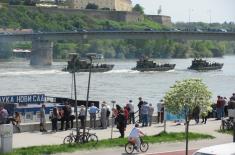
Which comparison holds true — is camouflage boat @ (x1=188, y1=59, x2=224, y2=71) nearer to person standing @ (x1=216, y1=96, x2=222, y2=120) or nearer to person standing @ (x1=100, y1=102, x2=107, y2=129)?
person standing @ (x1=216, y1=96, x2=222, y2=120)

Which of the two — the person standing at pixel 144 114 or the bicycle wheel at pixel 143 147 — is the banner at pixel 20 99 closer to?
the person standing at pixel 144 114

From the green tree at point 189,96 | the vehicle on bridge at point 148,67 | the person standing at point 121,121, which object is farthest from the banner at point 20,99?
the vehicle on bridge at point 148,67

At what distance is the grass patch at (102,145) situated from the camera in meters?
20.2

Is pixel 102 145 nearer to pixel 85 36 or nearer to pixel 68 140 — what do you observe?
pixel 68 140

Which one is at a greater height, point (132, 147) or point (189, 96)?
point (189, 96)

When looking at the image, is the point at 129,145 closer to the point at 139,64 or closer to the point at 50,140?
the point at 50,140

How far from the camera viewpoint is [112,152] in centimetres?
2114

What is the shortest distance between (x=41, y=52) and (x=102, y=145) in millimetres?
93665

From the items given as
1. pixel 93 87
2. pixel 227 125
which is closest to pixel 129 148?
pixel 227 125

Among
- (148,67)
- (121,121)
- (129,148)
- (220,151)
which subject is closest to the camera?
(220,151)

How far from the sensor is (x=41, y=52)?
11425cm

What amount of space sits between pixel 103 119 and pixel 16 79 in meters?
55.3

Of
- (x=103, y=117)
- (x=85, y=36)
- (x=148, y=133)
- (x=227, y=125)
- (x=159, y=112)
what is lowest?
(x=148, y=133)

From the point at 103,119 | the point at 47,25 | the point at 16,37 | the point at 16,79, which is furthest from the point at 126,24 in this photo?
the point at 103,119
